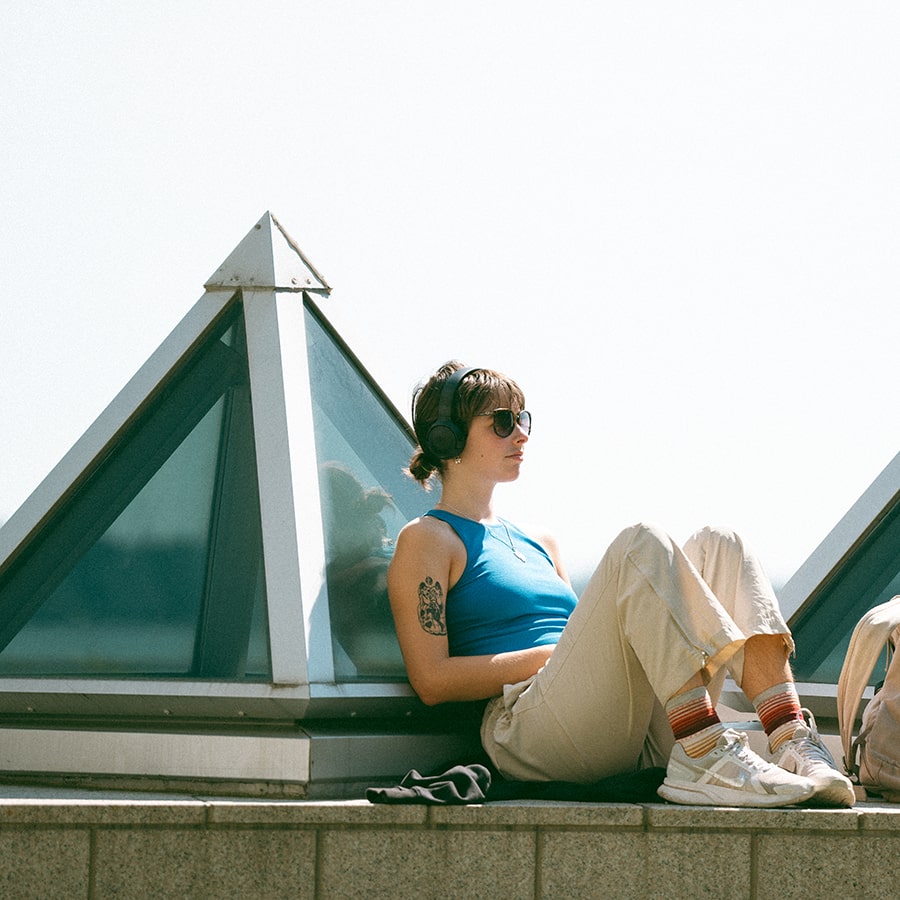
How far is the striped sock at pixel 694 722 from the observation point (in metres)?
4.57

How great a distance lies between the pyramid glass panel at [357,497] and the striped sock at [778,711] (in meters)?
1.32

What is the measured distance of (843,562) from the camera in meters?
6.23

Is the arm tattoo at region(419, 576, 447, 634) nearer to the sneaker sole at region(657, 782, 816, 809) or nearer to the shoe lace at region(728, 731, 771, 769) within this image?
the sneaker sole at region(657, 782, 816, 809)

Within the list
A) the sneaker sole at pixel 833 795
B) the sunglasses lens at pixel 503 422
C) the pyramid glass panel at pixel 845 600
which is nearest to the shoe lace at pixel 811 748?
the sneaker sole at pixel 833 795

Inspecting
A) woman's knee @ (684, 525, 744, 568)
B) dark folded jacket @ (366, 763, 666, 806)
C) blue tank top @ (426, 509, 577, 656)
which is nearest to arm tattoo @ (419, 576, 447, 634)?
blue tank top @ (426, 509, 577, 656)

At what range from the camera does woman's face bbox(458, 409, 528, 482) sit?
5.47 m

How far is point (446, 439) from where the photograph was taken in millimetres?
5418

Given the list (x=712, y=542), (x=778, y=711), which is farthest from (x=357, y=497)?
(x=778, y=711)

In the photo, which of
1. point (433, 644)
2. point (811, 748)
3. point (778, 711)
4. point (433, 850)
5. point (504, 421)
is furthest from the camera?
point (504, 421)

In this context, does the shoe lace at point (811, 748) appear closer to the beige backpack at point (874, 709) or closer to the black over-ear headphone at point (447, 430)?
the beige backpack at point (874, 709)

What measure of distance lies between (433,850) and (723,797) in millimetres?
910

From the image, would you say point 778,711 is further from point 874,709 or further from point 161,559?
point 161,559

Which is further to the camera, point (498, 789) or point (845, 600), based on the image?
point (845, 600)

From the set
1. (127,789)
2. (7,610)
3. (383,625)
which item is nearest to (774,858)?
(383,625)
